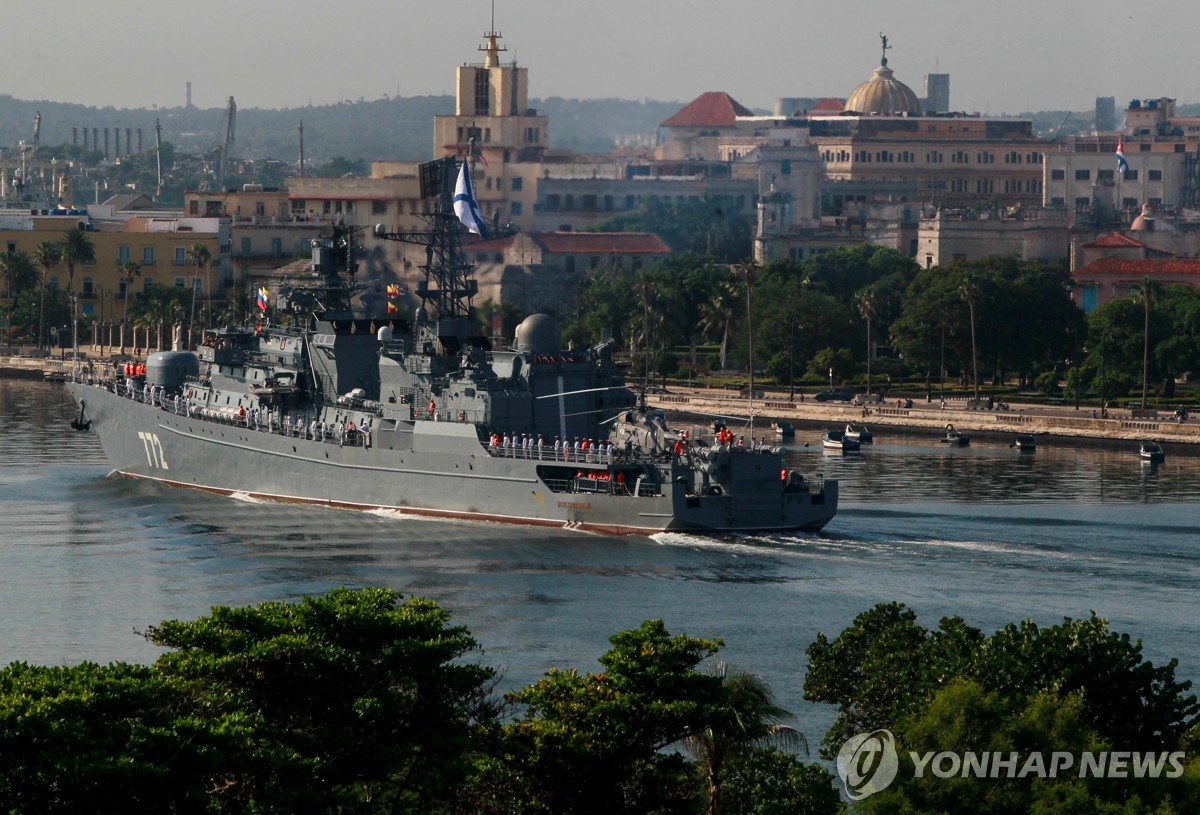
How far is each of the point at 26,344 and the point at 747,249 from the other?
68.5 meters

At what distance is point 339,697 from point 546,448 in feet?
102

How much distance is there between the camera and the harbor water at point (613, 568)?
43.5 meters

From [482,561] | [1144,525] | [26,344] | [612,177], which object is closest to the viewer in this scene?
[482,561]

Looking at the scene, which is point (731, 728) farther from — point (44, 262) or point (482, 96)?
point (482, 96)

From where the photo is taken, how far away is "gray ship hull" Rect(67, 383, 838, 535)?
55406 mm

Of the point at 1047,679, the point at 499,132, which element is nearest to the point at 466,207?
the point at 1047,679

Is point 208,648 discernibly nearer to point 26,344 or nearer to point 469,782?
point 469,782

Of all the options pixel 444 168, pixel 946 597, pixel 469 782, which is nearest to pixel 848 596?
pixel 946 597

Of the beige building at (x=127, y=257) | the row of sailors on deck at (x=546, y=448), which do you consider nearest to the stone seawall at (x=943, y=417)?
the row of sailors on deck at (x=546, y=448)

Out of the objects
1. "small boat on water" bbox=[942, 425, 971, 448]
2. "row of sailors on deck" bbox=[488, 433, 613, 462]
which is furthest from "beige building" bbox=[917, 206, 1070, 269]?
"row of sailors on deck" bbox=[488, 433, 613, 462]

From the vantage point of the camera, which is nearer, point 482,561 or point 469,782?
point 469,782

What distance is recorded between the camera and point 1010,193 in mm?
193125

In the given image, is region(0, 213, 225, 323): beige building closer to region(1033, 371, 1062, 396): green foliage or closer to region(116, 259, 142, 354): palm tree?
region(116, 259, 142, 354): palm tree

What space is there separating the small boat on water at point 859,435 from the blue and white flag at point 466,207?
759 inches
